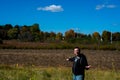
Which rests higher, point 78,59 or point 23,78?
point 78,59

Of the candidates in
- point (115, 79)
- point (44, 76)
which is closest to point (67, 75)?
point (44, 76)

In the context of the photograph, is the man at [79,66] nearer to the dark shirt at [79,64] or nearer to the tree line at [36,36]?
the dark shirt at [79,64]

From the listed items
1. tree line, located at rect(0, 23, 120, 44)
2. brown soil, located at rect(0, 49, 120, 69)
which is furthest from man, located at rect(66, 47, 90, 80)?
tree line, located at rect(0, 23, 120, 44)

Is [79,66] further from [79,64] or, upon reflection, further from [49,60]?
[49,60]

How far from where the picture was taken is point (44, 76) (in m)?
15.0

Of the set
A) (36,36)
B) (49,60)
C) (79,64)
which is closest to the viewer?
(79,64)

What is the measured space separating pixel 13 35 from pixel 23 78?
4514 inches

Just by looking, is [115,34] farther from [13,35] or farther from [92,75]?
[92,75]

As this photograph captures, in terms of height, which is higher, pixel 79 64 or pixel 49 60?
pixel 79 64

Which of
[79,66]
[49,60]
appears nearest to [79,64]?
[79,66]

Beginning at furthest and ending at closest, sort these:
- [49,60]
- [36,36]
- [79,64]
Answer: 1. [36,36]
2. [49,60]
3. [79,64]

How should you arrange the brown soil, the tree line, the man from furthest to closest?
the tree line < the brown soil < the man

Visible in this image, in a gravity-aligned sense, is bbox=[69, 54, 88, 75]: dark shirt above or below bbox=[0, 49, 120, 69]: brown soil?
above

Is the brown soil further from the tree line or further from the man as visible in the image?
the tree line
